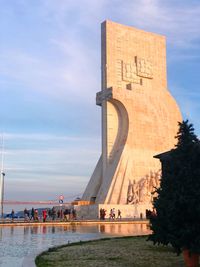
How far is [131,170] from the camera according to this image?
3553 centimetres

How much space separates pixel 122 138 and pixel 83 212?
7.58m

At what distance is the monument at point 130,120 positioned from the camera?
34406mm

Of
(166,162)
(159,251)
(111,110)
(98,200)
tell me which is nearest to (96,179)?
(98,200)

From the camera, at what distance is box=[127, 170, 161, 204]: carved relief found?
33.4 m

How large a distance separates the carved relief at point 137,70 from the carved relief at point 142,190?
932 centimetres

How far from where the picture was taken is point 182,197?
19.4ft

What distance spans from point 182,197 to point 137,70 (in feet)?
111

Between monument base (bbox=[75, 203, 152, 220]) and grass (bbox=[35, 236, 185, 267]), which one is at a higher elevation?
monument base (bbox=[75, 203, 152, 220])

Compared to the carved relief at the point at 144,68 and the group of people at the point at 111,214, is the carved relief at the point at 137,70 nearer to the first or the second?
the carved relief at the point at 144,68

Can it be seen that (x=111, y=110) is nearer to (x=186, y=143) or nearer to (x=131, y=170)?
(x=131, y=170)

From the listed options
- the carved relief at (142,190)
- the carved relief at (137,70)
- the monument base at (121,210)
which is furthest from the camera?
the carved relief at (137,70)

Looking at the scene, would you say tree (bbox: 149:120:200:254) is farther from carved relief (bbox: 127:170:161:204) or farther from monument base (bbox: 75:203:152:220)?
carved relief (bbox: 127:170:161:204)

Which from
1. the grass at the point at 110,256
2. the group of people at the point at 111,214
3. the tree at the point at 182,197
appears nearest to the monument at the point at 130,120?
the group of people at the point at 111,214

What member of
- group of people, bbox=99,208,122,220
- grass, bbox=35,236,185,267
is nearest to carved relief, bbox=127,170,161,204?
group of people, bbox=99,208,122,220
